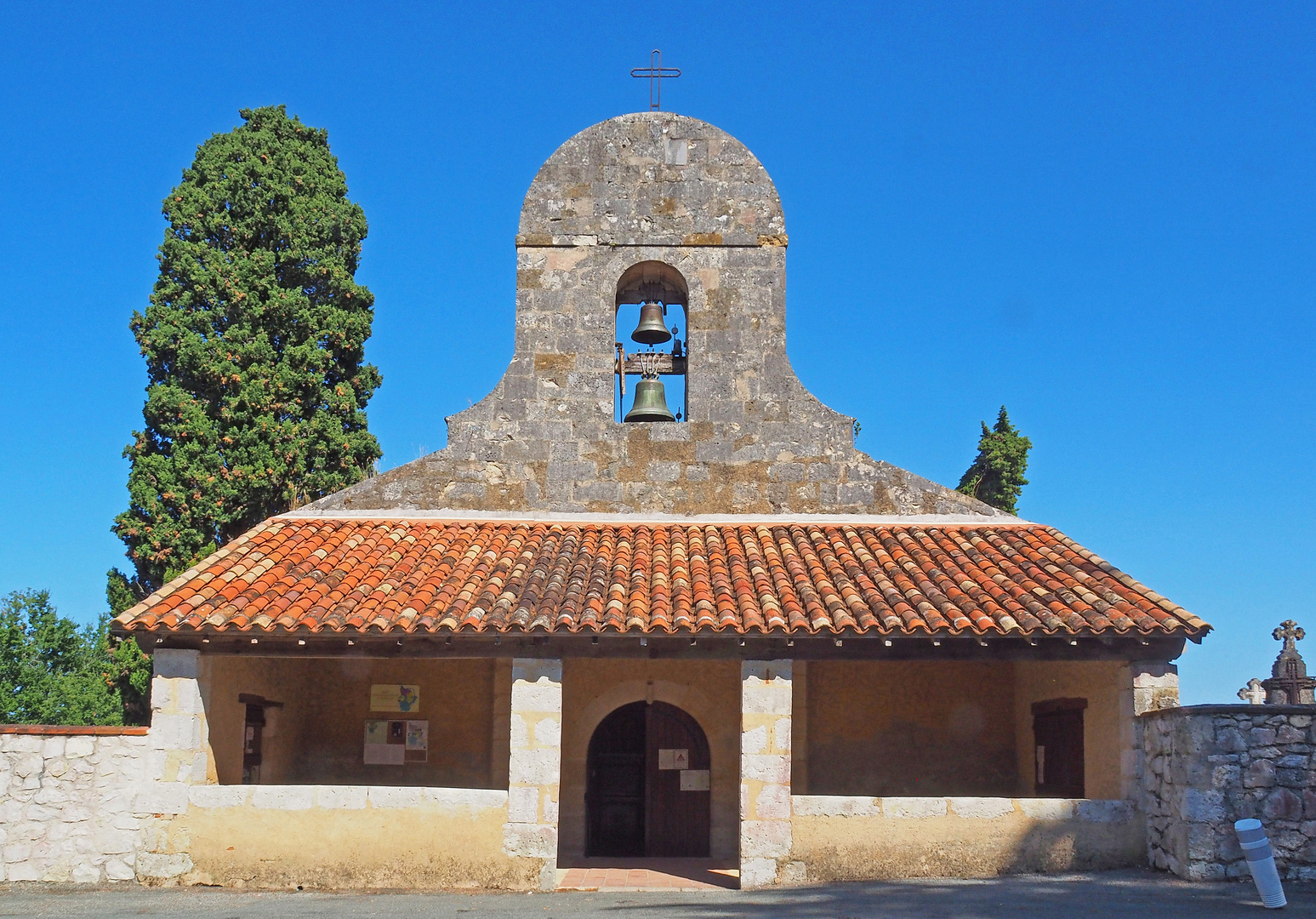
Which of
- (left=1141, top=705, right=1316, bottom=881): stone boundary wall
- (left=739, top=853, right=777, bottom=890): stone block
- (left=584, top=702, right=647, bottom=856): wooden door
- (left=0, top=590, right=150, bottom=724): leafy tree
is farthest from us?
(left=0, top=590, right=150, bottom=724): leafy tree

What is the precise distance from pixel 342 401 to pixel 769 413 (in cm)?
600

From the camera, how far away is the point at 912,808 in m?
9.70

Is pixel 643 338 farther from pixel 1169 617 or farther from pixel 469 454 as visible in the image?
pixel 1169 617

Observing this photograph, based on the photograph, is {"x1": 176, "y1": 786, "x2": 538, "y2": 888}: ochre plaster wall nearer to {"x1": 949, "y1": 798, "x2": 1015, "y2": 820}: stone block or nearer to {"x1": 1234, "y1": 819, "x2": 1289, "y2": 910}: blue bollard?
{"x1": 949, "y1": 798, "x2": 1015, "y2": 820}: stone block

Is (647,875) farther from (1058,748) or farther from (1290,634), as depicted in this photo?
(1290,634)

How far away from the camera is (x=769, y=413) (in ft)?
39.5

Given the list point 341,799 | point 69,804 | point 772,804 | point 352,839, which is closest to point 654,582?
point 772,804

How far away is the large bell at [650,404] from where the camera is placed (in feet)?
39.8

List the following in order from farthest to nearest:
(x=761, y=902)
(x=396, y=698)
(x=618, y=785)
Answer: (x=396, y=698), (x=618, y=785), (x=761, y=902)

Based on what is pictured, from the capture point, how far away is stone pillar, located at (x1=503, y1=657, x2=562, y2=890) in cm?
962

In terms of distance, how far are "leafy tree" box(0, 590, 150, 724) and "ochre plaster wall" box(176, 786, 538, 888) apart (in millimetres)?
18974

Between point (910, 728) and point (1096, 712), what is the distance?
2.18m

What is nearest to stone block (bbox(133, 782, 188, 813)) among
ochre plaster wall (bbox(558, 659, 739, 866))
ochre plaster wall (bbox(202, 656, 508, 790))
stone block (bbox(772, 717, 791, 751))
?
ochre plaster wall (bbox(202, 656, 508, 790))

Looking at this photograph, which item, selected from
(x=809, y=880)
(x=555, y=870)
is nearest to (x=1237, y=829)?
(x=809, y=880)
